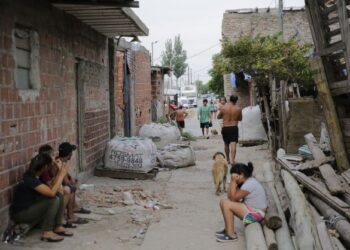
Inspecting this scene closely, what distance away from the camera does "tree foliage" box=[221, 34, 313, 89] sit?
1416cm

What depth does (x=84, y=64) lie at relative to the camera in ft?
30.4

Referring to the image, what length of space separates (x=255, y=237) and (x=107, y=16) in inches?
200

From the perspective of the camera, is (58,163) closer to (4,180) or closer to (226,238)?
(4,180)

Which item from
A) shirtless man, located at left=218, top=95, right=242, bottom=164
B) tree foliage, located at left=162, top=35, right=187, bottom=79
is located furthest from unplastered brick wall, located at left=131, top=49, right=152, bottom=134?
tree foliage, located at left=162, top=35, right=187, bottom=79

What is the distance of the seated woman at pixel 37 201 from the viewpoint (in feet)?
17.7

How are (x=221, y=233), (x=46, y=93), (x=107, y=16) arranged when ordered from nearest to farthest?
(x=221, y=233), (x=46, y=93), (x=107, y=16)

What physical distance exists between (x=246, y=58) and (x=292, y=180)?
25.9ft

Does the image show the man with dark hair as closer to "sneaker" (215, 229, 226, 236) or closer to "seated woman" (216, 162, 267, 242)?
"sneaker" (215, 229, 226, 236)

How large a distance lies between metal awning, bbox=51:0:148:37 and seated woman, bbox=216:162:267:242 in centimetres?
291

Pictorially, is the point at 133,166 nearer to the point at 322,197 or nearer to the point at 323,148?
the point at 323,148

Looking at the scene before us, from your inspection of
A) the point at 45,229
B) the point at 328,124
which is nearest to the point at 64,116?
the point at 45,229

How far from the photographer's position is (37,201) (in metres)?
5.43

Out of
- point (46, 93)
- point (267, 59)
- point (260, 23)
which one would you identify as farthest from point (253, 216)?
point (260, 23)

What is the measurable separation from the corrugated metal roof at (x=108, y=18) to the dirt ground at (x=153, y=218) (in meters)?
2.99
